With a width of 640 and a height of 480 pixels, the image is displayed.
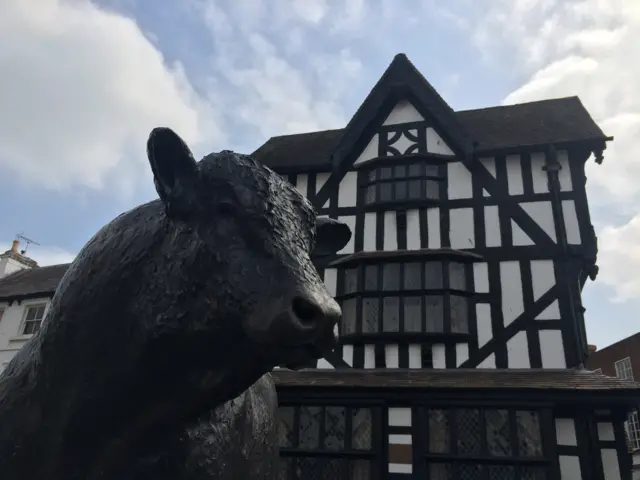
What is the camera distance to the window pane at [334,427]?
11.8 metres

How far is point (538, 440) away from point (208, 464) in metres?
10.5

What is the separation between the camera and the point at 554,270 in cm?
1286

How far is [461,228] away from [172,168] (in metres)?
12.7

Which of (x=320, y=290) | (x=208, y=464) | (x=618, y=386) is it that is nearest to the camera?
(x=320, y=290)

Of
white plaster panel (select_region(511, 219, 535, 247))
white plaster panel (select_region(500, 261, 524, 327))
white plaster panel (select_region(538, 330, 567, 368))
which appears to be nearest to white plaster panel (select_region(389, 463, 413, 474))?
white plaster panel (select_region(538, 330, 567, 368))

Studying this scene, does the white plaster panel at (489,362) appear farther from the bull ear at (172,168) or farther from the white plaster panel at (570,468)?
the bull ear at (172,168)

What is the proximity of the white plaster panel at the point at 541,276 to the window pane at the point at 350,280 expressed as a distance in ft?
14.2

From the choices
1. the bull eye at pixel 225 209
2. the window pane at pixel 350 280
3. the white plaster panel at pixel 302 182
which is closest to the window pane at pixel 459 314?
the window pane at pixel 350 280

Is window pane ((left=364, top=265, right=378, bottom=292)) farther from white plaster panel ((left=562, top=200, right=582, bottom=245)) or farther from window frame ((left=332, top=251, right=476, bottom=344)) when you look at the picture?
white plaster panel ((left=562, top=200, right=582, bottom=245))

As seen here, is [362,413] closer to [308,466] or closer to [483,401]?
[308,466]

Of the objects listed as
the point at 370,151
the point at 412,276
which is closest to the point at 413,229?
the point at 412,276

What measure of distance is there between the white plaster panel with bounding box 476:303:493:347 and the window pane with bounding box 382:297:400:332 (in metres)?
1.90

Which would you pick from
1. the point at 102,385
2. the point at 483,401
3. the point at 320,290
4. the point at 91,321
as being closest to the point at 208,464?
the point at 102,385

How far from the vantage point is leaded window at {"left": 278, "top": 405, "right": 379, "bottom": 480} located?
11.5m
